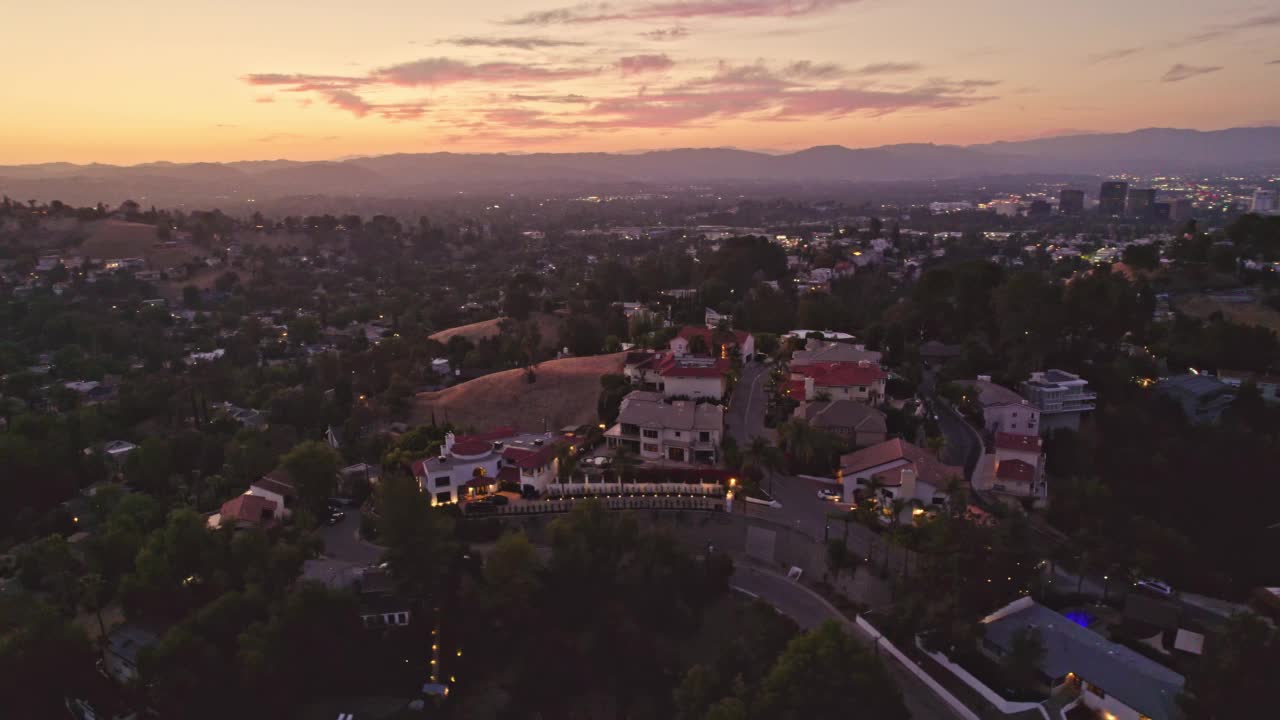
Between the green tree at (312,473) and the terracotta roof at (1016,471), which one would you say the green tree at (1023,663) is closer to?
the terracotta roof at (1016,471)

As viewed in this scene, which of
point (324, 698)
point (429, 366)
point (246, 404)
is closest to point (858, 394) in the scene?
point (324, 698)

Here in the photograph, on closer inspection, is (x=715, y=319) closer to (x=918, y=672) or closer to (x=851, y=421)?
(x=851, y=421)

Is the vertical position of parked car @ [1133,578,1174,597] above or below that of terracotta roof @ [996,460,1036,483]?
below

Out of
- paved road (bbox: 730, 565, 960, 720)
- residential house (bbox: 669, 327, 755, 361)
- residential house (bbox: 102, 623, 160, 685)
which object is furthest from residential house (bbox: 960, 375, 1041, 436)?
residential house (bbox: 102, 623, 160, 685)

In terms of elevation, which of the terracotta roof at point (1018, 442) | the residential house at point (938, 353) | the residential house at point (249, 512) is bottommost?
the residential house at point (249, 512)

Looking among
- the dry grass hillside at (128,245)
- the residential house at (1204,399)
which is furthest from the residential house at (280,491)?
the dry grass hillside at (128,245)

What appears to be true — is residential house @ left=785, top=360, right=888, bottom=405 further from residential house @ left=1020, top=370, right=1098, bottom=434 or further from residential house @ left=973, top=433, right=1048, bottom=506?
residential house @ left=1020, top=370, right=1098, bottom=434
